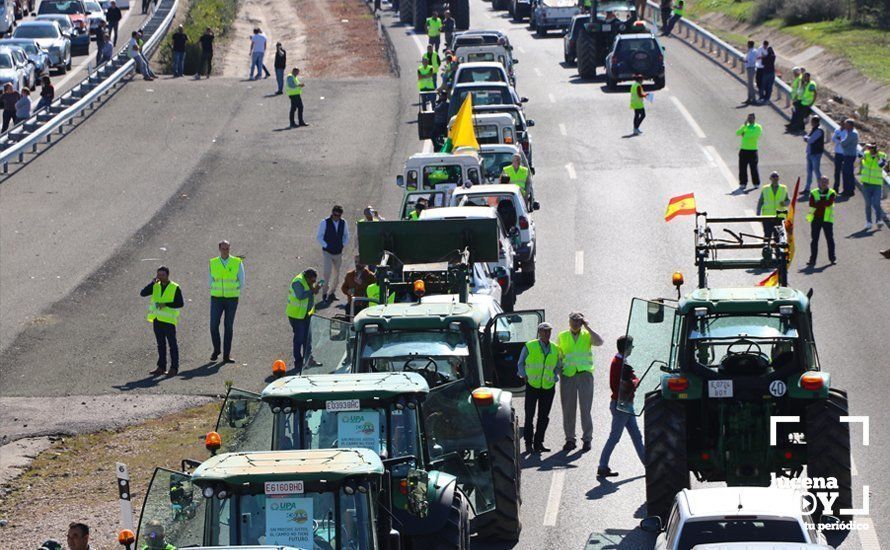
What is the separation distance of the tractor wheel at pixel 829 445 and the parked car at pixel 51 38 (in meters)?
41.1

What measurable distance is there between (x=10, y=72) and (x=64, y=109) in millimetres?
5406

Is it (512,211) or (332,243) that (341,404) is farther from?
(332,243)

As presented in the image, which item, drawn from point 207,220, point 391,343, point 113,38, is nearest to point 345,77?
point 113,38

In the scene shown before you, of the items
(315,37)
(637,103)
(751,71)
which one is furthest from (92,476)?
(315,37)

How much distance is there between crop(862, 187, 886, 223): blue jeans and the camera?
2864cm

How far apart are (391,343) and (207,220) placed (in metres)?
17.4

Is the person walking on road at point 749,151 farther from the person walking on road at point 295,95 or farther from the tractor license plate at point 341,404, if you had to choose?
the tractor license plate at point 341,404

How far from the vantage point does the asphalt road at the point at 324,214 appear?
21.2m

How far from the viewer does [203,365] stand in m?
23.1

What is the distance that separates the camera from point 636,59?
43.7m

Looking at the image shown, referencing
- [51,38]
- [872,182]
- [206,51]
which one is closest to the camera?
[872,182]

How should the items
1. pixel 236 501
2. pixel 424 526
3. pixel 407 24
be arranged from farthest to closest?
Answer: pixel 407 24 < pixel 424 526 < pixel 236 501

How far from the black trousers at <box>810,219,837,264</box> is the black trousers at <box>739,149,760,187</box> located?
5352 mm

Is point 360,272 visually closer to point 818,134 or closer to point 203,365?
point 203,365
